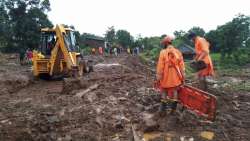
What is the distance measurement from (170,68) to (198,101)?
36.1 inches

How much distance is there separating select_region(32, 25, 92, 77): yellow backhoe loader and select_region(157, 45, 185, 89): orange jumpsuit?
6.79 meters

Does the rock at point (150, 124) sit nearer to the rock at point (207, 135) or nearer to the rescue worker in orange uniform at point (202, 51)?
the rock at point (207, 135)

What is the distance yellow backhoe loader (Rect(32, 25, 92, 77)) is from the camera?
16.5 m

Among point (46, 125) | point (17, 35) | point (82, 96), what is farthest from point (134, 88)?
point (17, 35)

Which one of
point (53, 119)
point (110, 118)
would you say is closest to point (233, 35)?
point (110, 118)

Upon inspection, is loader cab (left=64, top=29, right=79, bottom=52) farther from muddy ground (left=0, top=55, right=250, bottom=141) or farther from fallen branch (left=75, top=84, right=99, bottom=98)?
muddy ground (left=0, top=55, right=250, bottom=141)

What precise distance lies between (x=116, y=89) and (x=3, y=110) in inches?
143

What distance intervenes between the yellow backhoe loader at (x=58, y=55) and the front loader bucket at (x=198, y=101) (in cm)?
698

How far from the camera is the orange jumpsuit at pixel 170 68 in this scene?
30.3 ft

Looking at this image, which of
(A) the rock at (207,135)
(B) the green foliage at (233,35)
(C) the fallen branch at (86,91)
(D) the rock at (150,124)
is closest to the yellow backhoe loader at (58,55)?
(C) the fallen branch at (86,91)

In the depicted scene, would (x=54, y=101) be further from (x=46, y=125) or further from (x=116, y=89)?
(x=46, y=125)

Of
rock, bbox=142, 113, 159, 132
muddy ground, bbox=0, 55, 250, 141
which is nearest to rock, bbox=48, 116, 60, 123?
muddy ground, bbox=0, 55, 250, 141

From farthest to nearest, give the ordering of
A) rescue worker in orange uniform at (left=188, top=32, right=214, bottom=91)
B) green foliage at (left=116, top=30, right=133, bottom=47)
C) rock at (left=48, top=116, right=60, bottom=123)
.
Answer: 1. green foliage at (left=116, top=30, right=133, bottom=47)
2. rescue worker in orange uniform at (left=188, top=32, right=214, bottom=91)
3. rock at (left=48, top=116, right=60, bottom=123)

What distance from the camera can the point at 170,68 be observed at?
30.3ft
